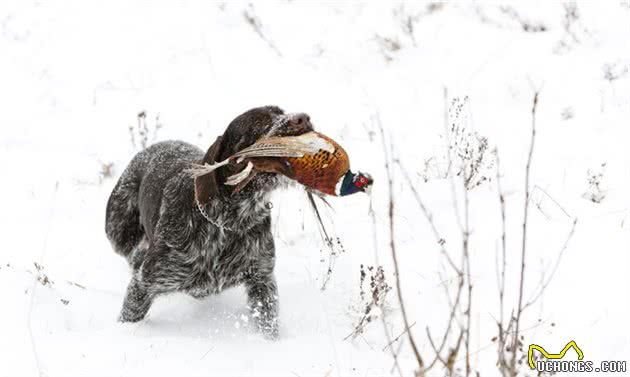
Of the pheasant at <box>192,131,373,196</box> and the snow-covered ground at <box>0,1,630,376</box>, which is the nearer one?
the pheasant at <box>192,131,373,196</box>

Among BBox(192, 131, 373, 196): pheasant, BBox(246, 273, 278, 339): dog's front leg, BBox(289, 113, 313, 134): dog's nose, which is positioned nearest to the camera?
BBox(192, 131, 373, 196): pheasant

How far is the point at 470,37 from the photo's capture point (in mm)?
7285

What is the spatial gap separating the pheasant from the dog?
215mm

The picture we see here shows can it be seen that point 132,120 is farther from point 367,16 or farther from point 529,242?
point 529,242

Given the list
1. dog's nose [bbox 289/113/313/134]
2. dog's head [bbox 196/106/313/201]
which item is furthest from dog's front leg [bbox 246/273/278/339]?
dog's nose [bbox 289/113/313/134]

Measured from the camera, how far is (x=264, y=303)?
3.85 metres

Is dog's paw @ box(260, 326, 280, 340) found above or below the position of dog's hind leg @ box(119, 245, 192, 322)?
below

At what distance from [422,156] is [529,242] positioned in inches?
67.6

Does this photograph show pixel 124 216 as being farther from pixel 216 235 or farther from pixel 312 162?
pixel 312 162

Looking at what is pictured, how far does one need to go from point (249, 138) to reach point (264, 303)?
1.00 metres

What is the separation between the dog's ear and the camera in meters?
3.45

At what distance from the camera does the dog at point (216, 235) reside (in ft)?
11.3

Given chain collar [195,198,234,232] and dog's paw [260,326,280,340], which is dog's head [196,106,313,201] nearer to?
chain collar [195,198,234,232]

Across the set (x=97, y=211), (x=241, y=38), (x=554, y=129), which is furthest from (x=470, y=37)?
(x=97, y=211)
